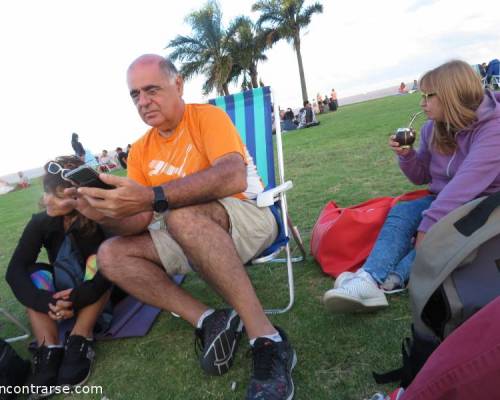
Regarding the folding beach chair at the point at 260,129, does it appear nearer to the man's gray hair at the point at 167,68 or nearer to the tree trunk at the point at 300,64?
the man's gray hair at the point at 167,68

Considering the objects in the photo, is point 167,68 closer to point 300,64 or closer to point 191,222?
point 191,222

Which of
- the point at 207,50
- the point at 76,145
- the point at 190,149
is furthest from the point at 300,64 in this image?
the point at 190,149

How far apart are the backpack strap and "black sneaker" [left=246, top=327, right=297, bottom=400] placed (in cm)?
88

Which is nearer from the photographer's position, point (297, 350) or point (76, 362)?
point (297, 350)

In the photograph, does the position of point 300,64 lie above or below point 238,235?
above

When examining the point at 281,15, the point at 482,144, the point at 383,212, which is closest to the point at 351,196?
the point at 383,212

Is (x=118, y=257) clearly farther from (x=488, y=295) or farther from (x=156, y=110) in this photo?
(x=488, y=295)

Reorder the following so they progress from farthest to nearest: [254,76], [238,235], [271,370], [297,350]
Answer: [254,76]
[238,235]
[297,350]
[271,370]

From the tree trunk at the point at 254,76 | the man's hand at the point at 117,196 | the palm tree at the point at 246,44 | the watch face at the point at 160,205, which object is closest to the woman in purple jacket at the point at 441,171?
the watch face at the point at 160,205

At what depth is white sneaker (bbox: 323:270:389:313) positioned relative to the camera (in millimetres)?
1892

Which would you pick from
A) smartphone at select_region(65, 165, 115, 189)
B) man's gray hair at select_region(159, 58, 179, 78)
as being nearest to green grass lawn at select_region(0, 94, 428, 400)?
smartphone at select_region(65, 165, 115, 189)

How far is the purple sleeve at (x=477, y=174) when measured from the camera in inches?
76.2

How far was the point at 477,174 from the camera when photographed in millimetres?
1946

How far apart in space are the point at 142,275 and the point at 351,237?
4.26 feet
